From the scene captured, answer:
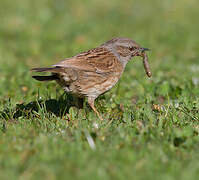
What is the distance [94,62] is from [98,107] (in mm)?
812

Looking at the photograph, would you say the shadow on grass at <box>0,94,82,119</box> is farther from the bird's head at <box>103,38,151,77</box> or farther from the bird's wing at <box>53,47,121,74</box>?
the bird's head at <box>103,38,151,77</box>

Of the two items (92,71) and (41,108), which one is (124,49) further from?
(41,108)

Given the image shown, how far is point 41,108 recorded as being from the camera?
258 inches

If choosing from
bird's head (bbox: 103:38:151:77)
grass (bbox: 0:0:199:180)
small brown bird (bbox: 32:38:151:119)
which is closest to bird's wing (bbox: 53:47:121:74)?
small brown bird (bbox: 32:38:151:119)

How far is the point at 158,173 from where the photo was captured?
3916 mm

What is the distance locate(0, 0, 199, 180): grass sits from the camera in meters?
4.04

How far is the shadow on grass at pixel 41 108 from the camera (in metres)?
6.07

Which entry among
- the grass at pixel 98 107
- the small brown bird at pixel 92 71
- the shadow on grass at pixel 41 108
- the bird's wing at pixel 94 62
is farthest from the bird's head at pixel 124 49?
the shadow on grass at pixel 41 108

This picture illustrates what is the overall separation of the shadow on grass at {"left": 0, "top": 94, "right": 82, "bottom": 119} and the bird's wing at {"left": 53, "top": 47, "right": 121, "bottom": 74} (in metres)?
0.69

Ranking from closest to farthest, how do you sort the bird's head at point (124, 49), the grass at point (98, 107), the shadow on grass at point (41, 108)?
the grass at point (98, 107), the shadow on grass at point (41, 108), the bird's head at point (124, 49)

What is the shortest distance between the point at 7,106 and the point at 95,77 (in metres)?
1.51

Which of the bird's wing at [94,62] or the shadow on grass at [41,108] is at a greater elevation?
the bird's wing at [94,62]

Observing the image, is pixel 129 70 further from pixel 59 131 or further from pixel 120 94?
pixel 59 131

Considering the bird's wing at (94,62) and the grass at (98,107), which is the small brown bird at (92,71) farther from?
the grass at (98,107)
